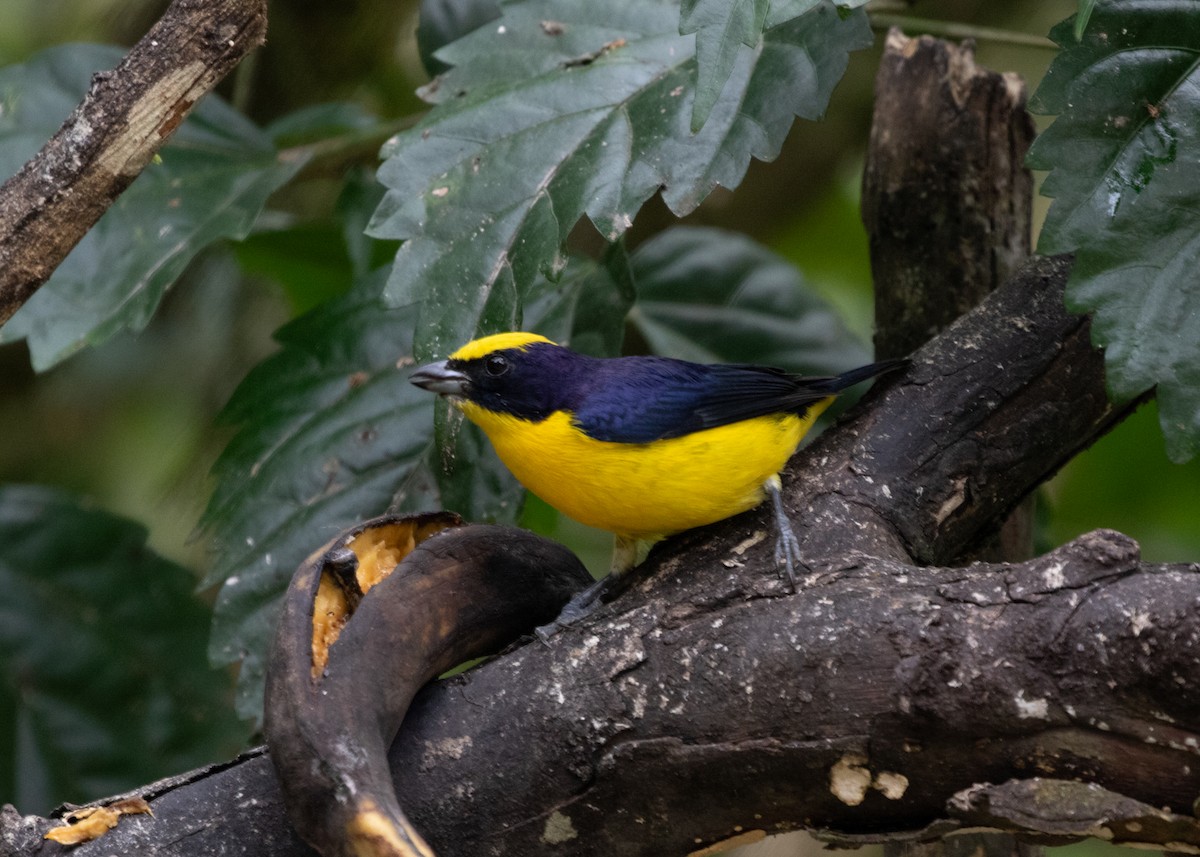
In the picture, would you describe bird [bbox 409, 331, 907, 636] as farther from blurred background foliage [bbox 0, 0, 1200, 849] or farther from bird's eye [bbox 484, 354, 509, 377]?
blurred background foliage [bbox 0, 0, 1200, 849]

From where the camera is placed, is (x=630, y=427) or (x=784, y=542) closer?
(x=784, y=542)

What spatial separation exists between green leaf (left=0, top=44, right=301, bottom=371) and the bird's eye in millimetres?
948

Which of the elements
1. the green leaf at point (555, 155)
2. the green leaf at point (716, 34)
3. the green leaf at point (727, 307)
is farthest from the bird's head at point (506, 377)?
the green leaf at point (727, 307)

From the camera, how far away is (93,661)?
3779mm

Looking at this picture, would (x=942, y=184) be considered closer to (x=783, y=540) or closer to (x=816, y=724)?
(x=783, y=540)

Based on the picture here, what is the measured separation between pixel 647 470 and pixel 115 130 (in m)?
1.29

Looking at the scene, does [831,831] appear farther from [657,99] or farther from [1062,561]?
[657,99]

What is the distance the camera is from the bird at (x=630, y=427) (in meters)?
2.72

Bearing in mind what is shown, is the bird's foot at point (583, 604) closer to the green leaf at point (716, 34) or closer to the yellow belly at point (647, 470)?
the yellow belly at point (647, 470)

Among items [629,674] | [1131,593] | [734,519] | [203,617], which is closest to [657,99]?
[734,519]

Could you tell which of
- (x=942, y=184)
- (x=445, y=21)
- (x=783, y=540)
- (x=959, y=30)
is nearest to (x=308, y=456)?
(x=783, y=540)

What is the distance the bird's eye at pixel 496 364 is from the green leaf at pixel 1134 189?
1221 millimetres

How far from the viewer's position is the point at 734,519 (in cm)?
279

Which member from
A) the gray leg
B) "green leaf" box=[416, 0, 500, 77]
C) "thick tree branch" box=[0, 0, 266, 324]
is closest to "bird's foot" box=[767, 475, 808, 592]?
the gray leg
